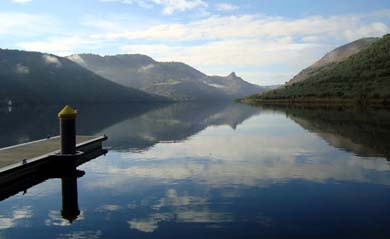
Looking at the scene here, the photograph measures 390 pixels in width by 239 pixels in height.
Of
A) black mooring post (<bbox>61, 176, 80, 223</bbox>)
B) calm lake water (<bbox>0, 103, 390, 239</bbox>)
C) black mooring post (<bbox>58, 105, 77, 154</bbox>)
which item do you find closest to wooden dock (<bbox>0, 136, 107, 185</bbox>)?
black mooring post (<bbox>58, 105, 77, 154</bbox>)

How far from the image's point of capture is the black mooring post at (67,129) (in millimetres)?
32562

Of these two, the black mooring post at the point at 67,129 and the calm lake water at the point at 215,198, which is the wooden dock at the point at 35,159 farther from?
the calm lake water at the point at 215,198

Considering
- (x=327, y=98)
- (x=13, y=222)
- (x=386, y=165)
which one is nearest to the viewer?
(x=13, y=222)

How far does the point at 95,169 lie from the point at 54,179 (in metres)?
4.31

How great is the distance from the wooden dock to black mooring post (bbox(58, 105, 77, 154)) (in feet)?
2.25

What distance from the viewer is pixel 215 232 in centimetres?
1811

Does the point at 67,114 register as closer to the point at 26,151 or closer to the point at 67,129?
the point at 67,129

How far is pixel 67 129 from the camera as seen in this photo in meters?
32.8

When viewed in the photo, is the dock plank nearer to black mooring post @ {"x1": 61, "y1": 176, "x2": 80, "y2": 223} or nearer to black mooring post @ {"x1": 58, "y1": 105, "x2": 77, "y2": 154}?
black mooring post @ {"x1": 58, "y1": 105, "x2": 77, "y2": 154}

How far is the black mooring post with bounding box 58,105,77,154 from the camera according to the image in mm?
32562

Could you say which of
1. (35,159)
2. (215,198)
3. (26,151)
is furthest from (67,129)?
(215,198)

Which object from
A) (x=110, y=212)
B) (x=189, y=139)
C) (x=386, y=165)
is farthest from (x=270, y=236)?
(x=189, y=139)

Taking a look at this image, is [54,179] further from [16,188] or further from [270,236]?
[270,236]

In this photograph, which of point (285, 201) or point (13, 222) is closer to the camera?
point (13, 222)
